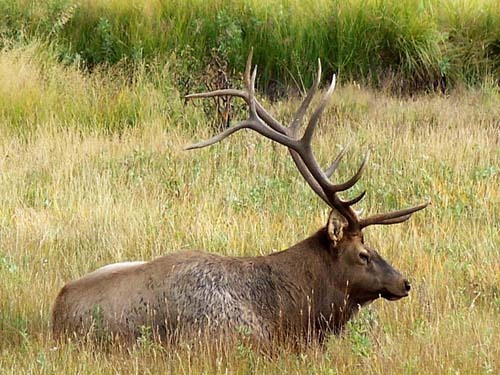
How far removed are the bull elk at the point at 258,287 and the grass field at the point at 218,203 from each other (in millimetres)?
191

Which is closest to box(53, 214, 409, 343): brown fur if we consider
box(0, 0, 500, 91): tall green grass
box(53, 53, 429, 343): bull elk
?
box(53, 53, 429, 343): bull elk

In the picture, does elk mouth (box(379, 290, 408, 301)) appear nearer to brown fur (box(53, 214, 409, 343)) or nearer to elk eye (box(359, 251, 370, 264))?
brown fur (box(53, 214, 409, 343))

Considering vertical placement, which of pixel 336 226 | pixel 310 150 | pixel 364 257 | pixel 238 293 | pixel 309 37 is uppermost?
pixel 309 37

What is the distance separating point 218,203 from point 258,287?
3.05 meters

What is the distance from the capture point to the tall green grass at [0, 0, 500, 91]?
14469 millimetres

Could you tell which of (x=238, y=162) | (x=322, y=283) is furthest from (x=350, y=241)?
(x=238, y=162)

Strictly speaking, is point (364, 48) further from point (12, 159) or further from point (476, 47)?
point (12, 159)

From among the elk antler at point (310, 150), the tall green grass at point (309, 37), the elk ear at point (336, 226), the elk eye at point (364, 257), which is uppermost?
the tall green grass at point (309, 37)

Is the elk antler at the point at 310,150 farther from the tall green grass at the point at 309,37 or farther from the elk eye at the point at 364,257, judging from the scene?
the tall green grass at the point at 309,37

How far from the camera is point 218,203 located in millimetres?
9430

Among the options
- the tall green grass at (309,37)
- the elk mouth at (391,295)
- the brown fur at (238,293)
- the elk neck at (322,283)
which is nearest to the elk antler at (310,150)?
the brown fur at (238,293)

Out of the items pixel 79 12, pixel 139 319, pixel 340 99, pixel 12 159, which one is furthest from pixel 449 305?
pixel 79 12

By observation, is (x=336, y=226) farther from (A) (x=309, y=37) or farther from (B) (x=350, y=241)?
Answer: (A) (x=309, y=37)

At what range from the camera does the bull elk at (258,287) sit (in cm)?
619
